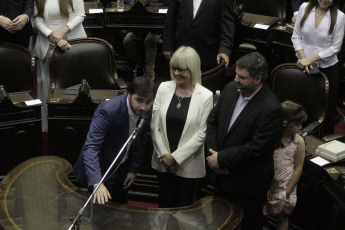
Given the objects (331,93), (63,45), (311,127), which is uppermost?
(63,45)

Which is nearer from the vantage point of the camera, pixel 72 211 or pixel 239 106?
pixel 72 211

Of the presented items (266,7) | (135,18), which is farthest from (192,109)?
(266,7)

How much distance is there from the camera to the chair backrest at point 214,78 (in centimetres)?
425

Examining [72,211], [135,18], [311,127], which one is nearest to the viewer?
[72,211]

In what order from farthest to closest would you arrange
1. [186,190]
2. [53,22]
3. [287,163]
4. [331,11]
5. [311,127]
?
1. [53,22]
2. [331,11]
3. [311,127]
4. [186,190]
5. [287,163]

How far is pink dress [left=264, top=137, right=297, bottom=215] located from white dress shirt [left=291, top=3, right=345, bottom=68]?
1.30 metres

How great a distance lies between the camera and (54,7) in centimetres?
462

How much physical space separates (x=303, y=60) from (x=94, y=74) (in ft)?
5.36

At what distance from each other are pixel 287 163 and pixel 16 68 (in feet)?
7.61

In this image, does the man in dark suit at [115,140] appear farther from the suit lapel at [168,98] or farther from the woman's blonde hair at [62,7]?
the woman's blonde hair at [62,7]

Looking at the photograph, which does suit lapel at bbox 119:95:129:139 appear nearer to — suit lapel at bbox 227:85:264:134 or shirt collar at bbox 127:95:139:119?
shirt collar at bbox 127:95:139:119

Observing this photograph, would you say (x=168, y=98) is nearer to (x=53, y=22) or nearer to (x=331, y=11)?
(x=331, y=11)

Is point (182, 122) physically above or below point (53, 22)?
below

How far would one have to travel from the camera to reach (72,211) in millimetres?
2734
